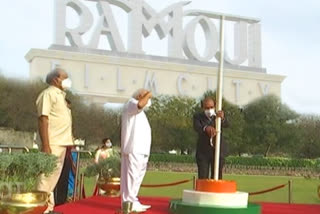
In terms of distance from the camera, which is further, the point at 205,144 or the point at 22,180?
the point at 205,144

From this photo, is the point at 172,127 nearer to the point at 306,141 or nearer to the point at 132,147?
the point at 306,141

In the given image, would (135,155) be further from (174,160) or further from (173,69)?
(173,69)

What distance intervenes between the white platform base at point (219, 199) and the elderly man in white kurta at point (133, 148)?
0.49 metres

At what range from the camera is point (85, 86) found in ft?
133

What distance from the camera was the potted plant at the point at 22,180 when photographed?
13.5 feet

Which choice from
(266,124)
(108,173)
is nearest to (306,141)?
(266,124)

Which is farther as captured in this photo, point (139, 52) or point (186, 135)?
point (139, 52)

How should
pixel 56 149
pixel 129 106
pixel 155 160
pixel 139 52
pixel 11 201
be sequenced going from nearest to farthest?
pixel 11 201, pixel 129 106, pixel 56 149, pixel 155 160, pixel 139 52

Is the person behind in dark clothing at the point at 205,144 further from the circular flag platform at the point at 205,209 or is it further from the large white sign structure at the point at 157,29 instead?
the large white sign structure at the point at 157,29

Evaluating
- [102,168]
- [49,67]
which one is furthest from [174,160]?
[102,168]

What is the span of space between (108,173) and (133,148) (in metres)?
2.44

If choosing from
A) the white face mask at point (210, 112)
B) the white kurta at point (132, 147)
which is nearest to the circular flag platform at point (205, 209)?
the white kurta at point (132, 147)

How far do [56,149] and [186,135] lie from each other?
99.7 ft

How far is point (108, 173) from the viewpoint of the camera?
7410mm
